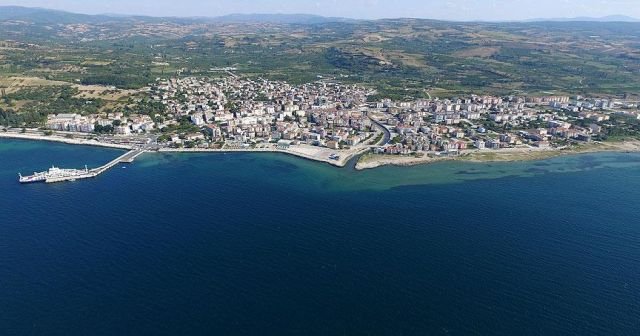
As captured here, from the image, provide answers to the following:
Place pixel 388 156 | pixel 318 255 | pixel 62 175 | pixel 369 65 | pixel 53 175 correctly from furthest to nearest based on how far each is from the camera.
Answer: pixel 369 65, pixel 388 156, pixel 62 175, pixel 53 175, pixel 318 255

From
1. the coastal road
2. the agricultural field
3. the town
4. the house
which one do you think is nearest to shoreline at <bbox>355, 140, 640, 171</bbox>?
the town

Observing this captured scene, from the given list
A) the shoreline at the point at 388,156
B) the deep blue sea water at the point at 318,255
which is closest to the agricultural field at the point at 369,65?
the shoreline at the point at 388,156

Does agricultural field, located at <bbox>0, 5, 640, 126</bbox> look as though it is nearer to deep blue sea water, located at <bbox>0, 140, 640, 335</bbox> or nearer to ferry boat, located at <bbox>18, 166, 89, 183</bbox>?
ferry boat, located at <bbox>18, 166, 89, 183</bbox>

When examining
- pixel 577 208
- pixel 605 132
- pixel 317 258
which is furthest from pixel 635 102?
pixel 317 258

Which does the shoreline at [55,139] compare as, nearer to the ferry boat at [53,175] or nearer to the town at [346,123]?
Result: the town at [346,123]

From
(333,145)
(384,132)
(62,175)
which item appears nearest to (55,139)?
(62,175)

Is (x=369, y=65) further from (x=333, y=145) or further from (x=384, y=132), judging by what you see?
(x=333, y=145)

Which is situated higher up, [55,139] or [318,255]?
[55,139]

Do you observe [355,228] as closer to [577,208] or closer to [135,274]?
[135,274]
